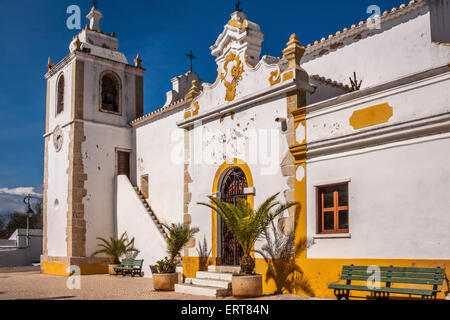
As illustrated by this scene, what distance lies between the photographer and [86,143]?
20.1 m

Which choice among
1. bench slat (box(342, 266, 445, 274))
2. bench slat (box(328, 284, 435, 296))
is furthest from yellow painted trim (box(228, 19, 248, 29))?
bench slat (box(328, 284, 435, 296))

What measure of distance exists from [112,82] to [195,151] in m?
8.88

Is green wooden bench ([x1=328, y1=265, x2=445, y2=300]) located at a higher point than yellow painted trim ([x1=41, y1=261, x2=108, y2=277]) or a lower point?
higher

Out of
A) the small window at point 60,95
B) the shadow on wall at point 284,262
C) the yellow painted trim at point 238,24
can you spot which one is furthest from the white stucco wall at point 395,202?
the small window at point 60,95

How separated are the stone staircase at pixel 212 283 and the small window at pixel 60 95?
11.8m

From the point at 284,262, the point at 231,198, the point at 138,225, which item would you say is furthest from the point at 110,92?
the point at 284,262

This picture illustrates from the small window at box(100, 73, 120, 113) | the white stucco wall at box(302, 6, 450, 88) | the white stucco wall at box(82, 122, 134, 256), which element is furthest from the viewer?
the small window at box(100, 73, 120, 113)

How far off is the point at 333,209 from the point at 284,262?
67.8 inches

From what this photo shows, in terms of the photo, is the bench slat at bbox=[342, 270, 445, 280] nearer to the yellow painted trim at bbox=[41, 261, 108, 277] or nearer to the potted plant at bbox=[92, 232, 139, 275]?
the potted plant at bbox=[92, 232, 139, 275]

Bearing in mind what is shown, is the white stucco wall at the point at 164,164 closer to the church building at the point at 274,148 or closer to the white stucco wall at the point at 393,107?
the church building at the point at 274,148

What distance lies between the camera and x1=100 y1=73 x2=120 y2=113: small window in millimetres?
21578

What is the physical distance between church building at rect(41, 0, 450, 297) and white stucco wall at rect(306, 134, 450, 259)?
0.08ft

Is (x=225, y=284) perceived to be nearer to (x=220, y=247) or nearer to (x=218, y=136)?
(x=220, y=247)

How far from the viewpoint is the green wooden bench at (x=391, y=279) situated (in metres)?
8.11
